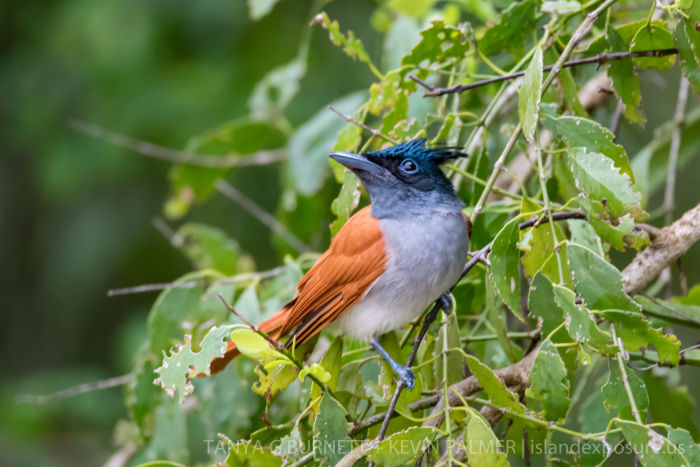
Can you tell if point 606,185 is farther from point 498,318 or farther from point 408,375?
point 408,375

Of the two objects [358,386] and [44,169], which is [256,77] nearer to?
[44,169]

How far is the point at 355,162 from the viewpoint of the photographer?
2.43 metres

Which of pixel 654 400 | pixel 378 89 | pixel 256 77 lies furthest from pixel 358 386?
pixel 256 77

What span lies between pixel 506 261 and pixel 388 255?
0.57 metres

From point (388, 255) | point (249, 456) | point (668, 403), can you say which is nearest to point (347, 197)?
point (388, 255)

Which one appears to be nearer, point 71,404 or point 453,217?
point 453,217

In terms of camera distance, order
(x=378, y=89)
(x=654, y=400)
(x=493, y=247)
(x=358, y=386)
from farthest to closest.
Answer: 1. (x=654, y=400)
2. (x=378, y=89)
3. (x=358, y=386)
4. (x=493, y=247)

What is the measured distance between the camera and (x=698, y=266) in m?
5.66

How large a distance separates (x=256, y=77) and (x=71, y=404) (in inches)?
117

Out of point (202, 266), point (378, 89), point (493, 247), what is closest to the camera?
point (493, 247)

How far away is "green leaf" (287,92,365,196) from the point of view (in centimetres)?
351

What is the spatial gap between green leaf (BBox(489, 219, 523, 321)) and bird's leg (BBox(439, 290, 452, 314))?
44cm

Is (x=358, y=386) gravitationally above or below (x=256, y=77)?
below

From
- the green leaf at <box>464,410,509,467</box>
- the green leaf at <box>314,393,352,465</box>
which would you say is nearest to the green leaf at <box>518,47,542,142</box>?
the green leaf at <box>464,410,509,467</box>
